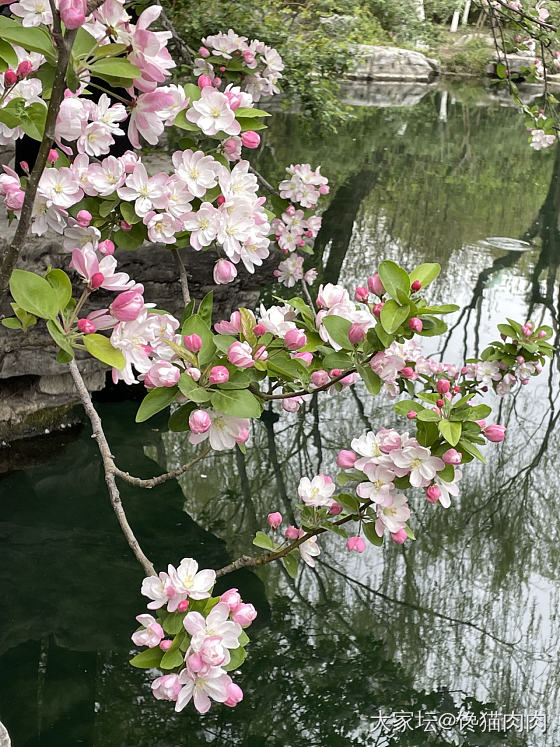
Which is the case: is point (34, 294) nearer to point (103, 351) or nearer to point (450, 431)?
point (103, 351)

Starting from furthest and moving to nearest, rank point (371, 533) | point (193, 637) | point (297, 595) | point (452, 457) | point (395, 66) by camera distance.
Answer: point (395, 66), point (297, 595), point (371, 533), point (452, 457), point (193, 637)

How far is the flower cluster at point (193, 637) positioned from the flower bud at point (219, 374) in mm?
222

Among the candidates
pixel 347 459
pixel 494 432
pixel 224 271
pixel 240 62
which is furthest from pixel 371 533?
pixel 240 62

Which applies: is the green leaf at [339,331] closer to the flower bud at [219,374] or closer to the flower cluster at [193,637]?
the flower bud at [219,374]

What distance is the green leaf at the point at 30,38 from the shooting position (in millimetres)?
846

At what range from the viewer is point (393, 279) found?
119 centimetres

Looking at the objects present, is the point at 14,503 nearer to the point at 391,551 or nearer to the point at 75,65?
the point at 391,551

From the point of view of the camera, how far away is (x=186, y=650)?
1.03 metres

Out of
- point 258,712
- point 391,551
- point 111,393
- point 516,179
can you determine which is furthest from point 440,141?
point 258,712

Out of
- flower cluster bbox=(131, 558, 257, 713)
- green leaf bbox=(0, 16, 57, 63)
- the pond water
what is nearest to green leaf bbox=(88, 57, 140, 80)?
green leaf bbox=(0, 16, 57, 63)

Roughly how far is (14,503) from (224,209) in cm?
181

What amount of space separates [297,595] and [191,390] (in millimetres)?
1498

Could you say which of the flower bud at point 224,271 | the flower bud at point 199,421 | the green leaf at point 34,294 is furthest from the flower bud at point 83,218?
the flower bud at point 199,421

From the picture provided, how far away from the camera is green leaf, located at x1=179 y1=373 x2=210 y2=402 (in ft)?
3.52
